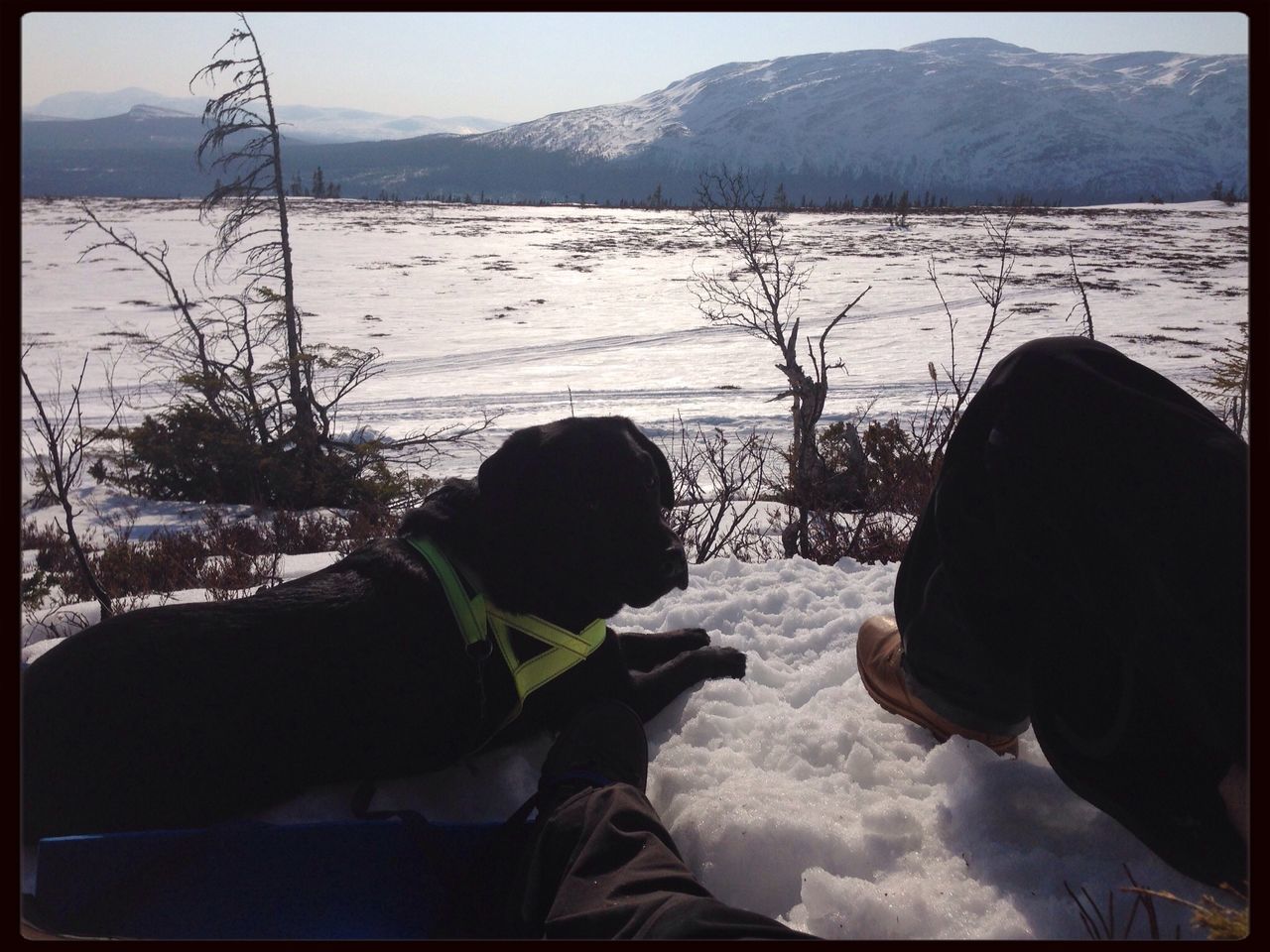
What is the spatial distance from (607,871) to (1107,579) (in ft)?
3.35

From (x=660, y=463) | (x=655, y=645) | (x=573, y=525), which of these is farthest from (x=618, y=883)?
(x=660, y=463)

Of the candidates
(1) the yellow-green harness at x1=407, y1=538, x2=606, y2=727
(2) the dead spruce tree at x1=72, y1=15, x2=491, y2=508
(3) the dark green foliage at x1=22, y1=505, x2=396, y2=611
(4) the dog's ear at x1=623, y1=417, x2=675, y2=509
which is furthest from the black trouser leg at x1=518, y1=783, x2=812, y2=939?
(2) the dead spruce tree at x1=72, y1=15, x2=491, y2=508

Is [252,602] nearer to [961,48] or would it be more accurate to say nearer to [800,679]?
[800,679]

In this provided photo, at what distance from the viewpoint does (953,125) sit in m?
93.9

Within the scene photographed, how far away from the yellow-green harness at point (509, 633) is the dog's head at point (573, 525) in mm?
41

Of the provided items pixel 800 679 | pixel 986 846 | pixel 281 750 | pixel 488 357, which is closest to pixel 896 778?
pixel 986 846

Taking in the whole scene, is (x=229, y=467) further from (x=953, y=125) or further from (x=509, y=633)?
(x=953, y=125)

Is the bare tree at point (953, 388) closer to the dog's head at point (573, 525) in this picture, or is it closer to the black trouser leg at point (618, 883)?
the dog's head at point (573, 525)

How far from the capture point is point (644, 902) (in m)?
1.37

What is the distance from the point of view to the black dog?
6.23ft

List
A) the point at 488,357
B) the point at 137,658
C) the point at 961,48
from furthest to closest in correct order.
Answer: the point at 961,48
the point at 488,357
the point at 137,658

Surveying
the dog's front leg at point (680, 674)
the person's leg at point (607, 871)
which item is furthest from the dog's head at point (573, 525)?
the person's leg at point (607, 871)

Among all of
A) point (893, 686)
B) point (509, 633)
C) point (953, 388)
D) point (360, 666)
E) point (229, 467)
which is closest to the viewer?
point (360, 666)
